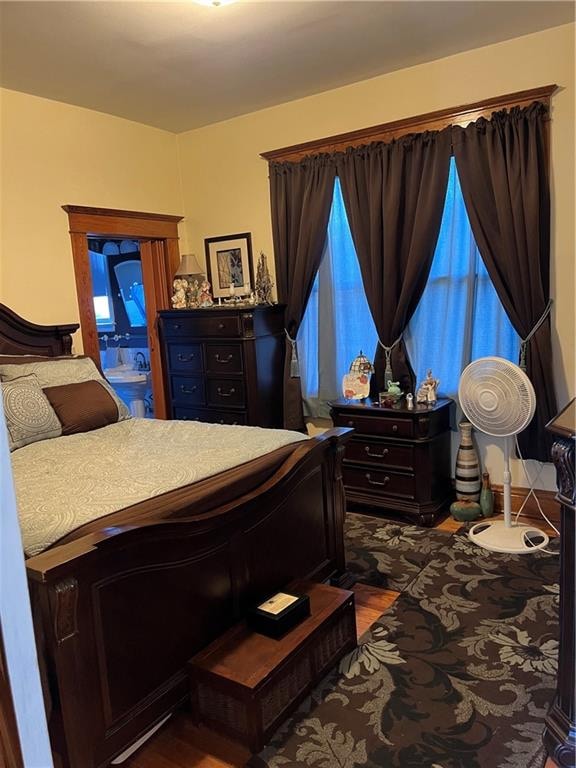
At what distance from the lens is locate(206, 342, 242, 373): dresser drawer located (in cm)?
414

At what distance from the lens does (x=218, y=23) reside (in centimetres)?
290

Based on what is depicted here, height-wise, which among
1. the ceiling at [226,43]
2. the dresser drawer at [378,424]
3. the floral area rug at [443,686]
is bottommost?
the floral area rug at [443,686]

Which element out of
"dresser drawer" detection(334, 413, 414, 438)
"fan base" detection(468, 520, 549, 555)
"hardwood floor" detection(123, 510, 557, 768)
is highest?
"dresser drawer" detection(334, 413, 414, 438)

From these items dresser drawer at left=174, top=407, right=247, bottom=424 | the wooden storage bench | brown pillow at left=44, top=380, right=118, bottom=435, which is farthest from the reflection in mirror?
the wooden storage bench

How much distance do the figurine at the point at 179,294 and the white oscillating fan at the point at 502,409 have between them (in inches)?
94.7

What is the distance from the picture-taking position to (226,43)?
3145 mm

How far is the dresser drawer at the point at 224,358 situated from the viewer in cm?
414

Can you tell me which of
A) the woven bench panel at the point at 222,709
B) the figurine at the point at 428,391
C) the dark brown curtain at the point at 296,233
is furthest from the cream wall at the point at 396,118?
the woven bench panel at the point at 222,709

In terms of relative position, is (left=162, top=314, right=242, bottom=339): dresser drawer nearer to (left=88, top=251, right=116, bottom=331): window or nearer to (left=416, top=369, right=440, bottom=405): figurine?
(left=416, top=369, right=440, bottom=405): figurine

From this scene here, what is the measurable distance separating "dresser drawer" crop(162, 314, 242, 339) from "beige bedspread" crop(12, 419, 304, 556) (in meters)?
1.09

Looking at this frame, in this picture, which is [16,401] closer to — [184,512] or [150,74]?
[184,512]

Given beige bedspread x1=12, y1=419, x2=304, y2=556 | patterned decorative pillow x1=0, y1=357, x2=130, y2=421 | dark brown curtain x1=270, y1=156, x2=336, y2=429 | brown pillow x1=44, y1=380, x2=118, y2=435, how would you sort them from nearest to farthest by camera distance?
beige bedspread x1=12, y1=419, x2=304, y2=556 < brown pillow x1=44, y1=380, x2=118, y2=435 < patterned decorative pillow x1=0, y1=357, x2=130, y2=421 < dark brown curtain x1=270, y1=156, x2=336, y2=429

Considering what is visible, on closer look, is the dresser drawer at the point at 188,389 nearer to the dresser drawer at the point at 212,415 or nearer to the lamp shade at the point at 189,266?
the dresser drawer at the point at 212,415

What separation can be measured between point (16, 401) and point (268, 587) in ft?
5.25
